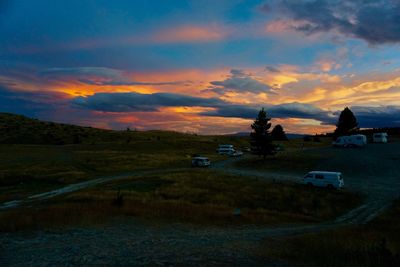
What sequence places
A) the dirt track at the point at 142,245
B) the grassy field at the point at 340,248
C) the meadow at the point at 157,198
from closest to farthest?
the grassy field at the point at 340,248 → the dirt track at the point at 142,245 → the meadow at the point at 157,198

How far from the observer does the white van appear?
42859 mm

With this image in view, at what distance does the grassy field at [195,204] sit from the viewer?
85.1 ft

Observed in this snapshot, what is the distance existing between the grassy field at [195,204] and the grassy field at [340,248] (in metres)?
6.77

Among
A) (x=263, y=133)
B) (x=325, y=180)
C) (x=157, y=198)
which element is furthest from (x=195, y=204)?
(x=263, y=133)

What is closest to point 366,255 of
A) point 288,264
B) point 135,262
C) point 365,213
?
point 288,264

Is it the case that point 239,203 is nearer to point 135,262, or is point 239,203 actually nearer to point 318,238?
point 318,238

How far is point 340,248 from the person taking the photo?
1752cm

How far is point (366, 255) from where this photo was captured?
52.0 ft

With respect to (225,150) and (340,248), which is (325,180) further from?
(225,150)

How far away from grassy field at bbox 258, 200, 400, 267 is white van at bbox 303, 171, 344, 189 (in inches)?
738

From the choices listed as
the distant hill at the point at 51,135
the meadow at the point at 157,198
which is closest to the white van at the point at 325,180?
the meadow at the point at 157,198

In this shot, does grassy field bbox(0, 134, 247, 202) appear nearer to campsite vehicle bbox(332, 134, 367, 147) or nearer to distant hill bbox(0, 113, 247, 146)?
distant hill bbox(0, 113, 247, 146)

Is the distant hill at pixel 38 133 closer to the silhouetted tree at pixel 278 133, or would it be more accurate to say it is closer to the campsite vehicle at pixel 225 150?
the campsite vehicle at pixel 225 150

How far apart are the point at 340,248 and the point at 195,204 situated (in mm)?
16662
